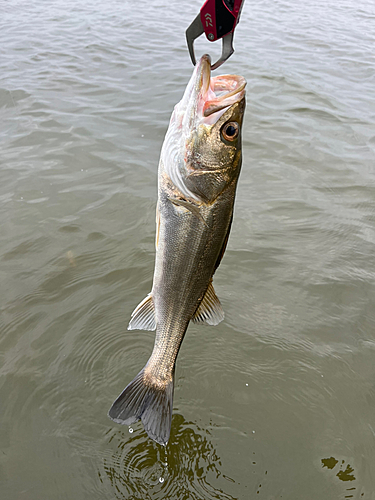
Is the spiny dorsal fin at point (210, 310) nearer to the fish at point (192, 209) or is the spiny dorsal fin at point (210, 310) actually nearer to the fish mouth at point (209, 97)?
the fish at point (192, 209)

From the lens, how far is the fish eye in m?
2.20

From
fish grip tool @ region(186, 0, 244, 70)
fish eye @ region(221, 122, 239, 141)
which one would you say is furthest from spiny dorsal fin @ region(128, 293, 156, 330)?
fish grip tool @ region(186, 0, 244, 70)

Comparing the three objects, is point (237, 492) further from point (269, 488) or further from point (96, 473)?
point (96, 473)

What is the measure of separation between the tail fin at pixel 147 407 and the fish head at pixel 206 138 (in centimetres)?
126

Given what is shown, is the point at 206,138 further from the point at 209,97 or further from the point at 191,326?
the point at 191,326

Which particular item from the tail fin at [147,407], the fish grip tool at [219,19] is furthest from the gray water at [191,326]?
the fish grip tool at [219,19]

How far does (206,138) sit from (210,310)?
3.50ft

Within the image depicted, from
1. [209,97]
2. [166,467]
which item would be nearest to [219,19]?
[209,97]

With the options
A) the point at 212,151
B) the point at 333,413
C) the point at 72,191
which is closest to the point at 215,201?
the point at 212,151

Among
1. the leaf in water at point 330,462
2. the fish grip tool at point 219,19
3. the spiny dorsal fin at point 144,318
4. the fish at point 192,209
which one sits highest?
the fish grip tool at point 219,19

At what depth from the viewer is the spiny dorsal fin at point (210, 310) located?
264 centimetres

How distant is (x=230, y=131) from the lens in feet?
7.25

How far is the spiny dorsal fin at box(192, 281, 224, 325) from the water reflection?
1144mm

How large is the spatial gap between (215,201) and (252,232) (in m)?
2.85
